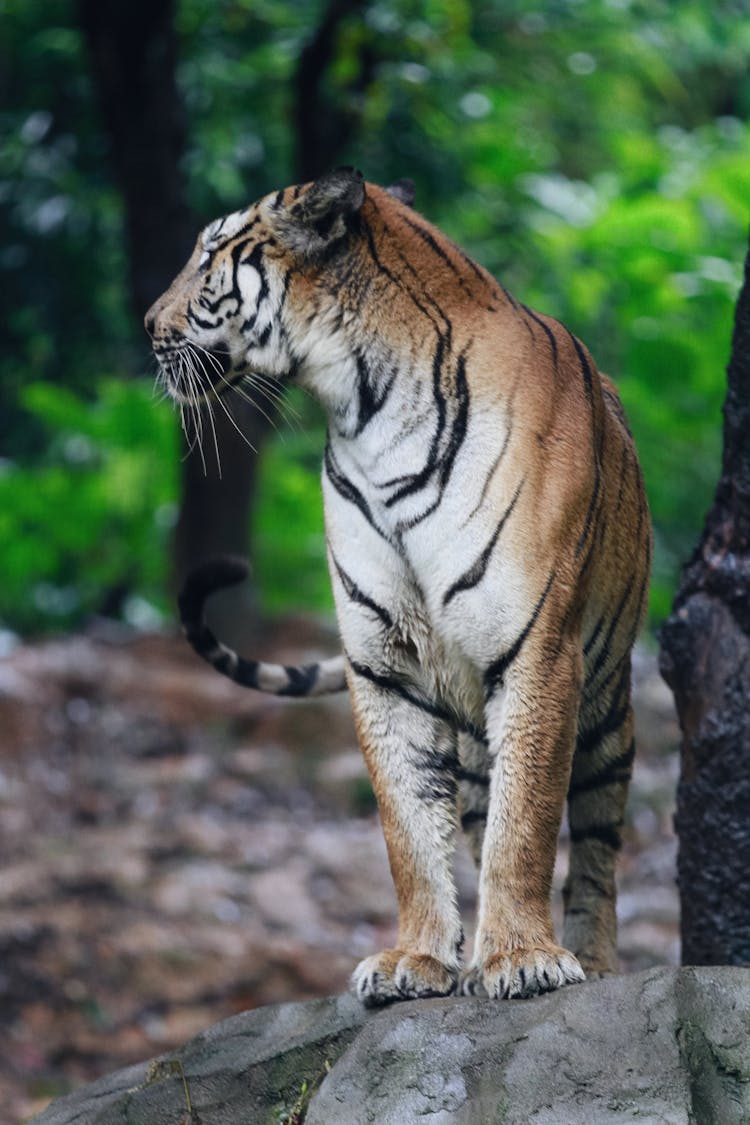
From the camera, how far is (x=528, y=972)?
10.9 ft

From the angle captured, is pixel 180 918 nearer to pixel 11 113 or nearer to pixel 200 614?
pixel 200 614

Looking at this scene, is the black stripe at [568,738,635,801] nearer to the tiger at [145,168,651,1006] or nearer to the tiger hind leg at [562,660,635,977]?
the tiger hind leg at [562,660,635,977]

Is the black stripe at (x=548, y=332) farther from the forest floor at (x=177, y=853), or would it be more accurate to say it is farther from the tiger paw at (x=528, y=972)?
the forest floor at (x=177, y=853)

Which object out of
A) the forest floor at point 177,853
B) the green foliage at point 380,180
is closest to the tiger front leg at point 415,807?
the forest floor at point 177,853

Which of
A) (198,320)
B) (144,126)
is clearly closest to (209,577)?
(198,320)

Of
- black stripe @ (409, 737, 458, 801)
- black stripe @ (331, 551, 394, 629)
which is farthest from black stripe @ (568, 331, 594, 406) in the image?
black stripe @ (409, 737, 458, 801)

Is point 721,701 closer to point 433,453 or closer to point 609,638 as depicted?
point 609,638

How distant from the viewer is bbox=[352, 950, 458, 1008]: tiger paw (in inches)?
139

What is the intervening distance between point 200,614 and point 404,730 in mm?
787

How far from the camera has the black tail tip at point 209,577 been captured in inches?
161

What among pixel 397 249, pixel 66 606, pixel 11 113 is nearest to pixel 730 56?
pixel 11 113

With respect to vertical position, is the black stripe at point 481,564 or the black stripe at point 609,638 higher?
the black stripe at point 481,564

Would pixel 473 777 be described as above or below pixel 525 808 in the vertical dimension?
below

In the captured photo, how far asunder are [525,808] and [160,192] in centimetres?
610
